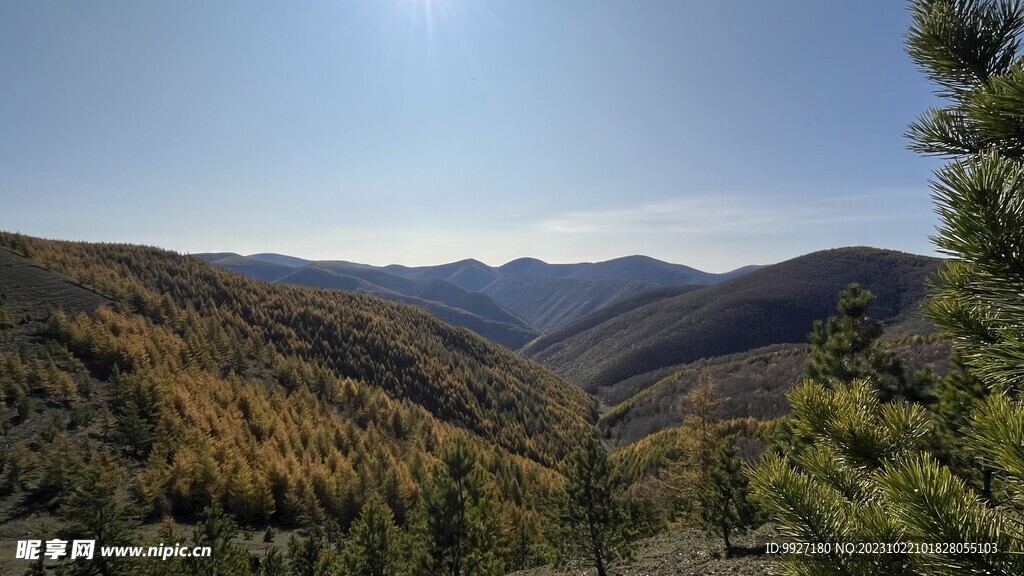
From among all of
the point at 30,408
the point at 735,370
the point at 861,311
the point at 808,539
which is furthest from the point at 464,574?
the point at 735,370

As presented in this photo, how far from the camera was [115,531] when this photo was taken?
55.5 feet

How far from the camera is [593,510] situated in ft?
68.8

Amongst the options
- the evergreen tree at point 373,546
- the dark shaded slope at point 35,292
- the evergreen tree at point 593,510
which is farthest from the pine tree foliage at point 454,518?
the dark shaded slope at point 35,292

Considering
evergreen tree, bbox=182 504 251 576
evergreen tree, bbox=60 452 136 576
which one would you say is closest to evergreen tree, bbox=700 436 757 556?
evergreen tree, bbox=182 504 251 576

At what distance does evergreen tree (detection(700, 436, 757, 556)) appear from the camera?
2002 cm

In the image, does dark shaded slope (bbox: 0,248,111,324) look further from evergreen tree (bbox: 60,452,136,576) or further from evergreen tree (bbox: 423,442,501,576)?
evergreen tree (bbox: 423,442,501,576)

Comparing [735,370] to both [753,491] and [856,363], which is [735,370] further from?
[753,491]

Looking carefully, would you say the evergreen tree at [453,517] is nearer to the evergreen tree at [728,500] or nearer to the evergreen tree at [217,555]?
the evergreen tree at [217,555]

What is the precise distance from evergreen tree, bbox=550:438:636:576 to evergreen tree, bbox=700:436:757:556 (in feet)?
14.0

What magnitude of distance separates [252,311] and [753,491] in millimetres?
100506

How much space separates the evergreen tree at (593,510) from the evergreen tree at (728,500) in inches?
168

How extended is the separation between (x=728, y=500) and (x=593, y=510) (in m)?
6.62

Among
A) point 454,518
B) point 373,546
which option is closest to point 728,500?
point 454,518

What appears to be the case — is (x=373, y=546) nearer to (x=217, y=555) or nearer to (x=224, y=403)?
(x=217, y=555)
